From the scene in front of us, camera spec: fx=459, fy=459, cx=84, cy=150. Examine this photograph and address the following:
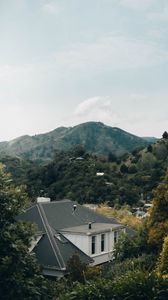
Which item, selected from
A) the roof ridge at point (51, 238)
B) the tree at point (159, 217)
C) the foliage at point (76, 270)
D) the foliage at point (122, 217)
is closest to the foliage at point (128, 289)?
the foliage at point (76, 270)

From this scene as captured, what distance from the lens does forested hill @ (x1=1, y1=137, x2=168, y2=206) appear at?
56.9 m

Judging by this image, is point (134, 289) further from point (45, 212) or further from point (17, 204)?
point (45, 212)

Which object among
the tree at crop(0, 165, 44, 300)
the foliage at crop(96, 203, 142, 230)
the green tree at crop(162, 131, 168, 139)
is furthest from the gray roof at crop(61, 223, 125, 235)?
the green tree at crop(162, 131, 168, 139)

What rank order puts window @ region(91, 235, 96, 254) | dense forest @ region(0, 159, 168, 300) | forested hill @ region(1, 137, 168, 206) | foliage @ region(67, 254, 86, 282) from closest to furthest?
1. dense forest @ region(0, 159, 168, 300)
2. foliage @ region(67, 254, 86, 282)
3. window @ region(91, 235, 96, 254)
4. forested hill @ region(1, 137, 168, 206)

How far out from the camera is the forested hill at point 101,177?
56888 mm

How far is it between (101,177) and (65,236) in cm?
3114

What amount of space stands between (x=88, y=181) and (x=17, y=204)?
132ft

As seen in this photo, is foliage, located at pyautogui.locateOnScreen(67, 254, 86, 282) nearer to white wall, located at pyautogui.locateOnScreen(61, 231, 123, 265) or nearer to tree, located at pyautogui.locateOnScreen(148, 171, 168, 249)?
tree, located at pyautogui.locateOnScreen(148, 171, 168, 249)

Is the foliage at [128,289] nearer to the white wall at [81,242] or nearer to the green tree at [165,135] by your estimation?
the white wall at [81,242]

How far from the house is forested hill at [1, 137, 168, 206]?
21.9 meters

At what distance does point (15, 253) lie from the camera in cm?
1795

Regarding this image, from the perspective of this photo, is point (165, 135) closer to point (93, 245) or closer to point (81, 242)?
point (93, 245)

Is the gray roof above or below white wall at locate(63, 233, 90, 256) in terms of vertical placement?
above

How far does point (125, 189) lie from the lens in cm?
5734
